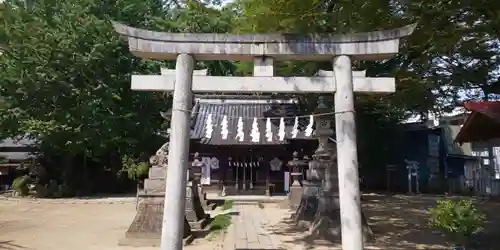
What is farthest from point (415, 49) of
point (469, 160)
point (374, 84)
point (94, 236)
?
point (469, 160)

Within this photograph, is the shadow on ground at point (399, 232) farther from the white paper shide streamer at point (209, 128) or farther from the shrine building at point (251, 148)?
the white paper shide streamer at point (209, 128)

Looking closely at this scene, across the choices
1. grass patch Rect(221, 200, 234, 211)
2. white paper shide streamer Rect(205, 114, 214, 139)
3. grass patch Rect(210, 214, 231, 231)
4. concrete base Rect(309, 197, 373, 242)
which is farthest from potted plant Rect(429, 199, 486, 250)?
white paper shide streamer Rect(205, 114, 214, 139)

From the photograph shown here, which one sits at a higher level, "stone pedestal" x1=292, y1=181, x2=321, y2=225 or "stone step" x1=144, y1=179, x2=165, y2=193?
"stone step" x1=144, y1=179, x2=165, y2=193

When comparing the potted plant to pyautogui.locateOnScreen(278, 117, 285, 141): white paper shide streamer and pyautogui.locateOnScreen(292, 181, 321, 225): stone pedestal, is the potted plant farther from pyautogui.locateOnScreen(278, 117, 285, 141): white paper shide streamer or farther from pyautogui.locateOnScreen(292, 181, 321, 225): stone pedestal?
pyautogui.locateOnScreen(278, 117, 285, 141): white paper shide streamer

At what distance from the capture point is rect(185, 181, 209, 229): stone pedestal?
13.8m

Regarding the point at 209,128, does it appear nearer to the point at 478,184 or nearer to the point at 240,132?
the point at 240,132

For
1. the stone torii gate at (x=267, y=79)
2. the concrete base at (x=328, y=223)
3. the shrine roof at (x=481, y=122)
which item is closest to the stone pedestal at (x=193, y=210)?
the concrete base at (x=328, y=223)

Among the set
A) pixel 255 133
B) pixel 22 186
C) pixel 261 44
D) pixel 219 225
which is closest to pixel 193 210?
pixel 219 225

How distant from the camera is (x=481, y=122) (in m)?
11.2

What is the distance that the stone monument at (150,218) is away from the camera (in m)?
11.3

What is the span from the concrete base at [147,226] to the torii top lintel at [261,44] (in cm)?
548

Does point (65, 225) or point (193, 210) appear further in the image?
point (65, 225)

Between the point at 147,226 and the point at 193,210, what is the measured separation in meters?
2.89

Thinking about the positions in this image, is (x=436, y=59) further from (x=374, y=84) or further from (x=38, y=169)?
(x=38, y=169)
